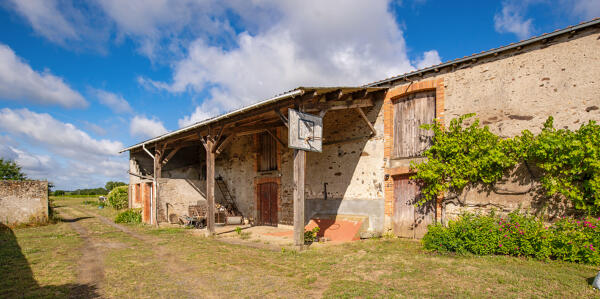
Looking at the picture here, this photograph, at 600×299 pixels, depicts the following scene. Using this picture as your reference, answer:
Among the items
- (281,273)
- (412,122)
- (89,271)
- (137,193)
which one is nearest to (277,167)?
(412,122)

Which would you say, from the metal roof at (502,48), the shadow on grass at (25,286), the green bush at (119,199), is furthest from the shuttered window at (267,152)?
the green bush at (119,199)

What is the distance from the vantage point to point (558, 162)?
5586 mm

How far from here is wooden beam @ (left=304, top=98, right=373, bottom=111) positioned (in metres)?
7.26

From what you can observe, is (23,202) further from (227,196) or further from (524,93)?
(524,93)

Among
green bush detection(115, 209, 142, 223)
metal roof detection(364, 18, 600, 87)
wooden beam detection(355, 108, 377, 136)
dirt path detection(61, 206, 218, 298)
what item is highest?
metal roof detection(364, 18, 600, 87)

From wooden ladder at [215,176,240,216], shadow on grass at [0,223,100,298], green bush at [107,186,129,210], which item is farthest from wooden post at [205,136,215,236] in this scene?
green bush at [107,186,129,210]

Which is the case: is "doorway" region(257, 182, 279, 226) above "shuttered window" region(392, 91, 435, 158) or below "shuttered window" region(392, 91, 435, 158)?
below

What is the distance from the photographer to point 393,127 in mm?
8383

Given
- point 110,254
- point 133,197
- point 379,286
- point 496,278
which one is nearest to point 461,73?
point 496,278

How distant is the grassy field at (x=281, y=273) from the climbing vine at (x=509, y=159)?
4.39 feet

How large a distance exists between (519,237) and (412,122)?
134 inches

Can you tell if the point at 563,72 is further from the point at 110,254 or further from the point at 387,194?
the point at 110,254

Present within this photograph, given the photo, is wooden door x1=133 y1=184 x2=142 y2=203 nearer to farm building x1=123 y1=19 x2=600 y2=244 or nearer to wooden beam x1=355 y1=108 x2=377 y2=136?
farm building x1=123 y1=19 x2=600 y2=244

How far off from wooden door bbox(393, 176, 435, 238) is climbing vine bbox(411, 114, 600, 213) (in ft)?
0.95
